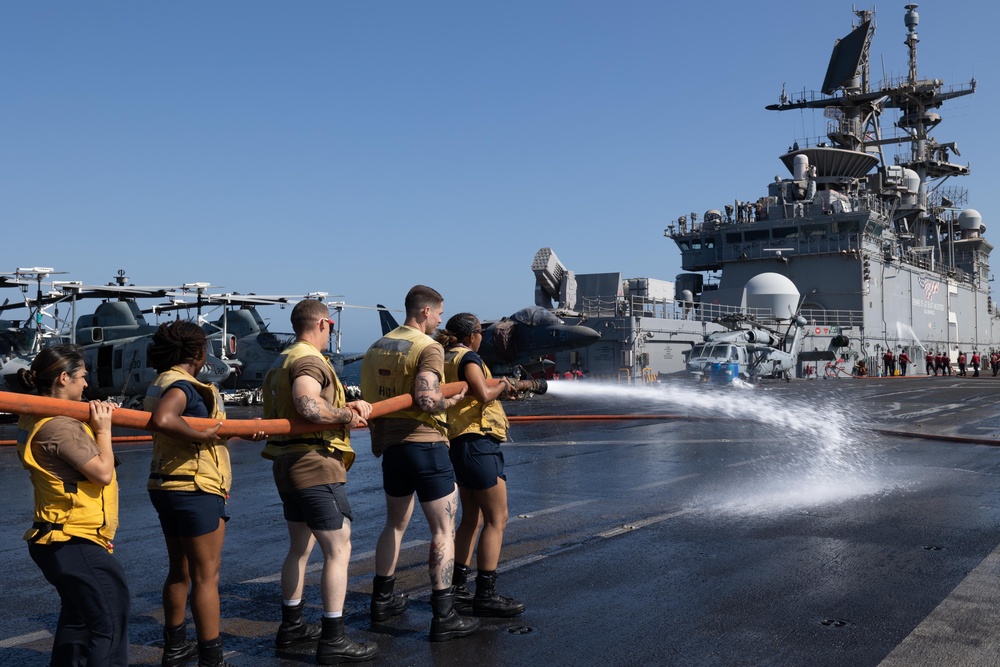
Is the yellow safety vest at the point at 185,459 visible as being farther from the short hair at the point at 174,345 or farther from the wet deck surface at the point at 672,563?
the wet deck surface at the point at 672,563

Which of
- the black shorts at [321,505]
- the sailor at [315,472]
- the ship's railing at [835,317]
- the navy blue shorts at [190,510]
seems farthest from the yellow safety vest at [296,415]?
the ship's railing at [835,317]

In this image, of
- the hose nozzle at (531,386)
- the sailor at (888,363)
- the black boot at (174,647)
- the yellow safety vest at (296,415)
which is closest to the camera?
the black boot at (174,647)

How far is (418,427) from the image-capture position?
5.32 meters

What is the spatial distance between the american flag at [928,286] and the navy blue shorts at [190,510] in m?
65.9

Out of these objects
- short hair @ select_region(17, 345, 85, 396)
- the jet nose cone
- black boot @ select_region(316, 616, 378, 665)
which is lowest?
black boot @ select_region(316, 616, 378, 665)

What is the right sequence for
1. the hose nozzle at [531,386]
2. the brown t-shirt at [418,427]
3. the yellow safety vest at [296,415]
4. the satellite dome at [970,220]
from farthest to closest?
1. the satellite dome at [970,220]
2. the hose nozzle at [531,386]
3. the brown t-shirt at [418,427]
4. the yellow safety vest at [296,415]

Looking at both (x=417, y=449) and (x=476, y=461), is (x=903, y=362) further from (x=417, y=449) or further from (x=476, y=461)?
(x=417, y=449)

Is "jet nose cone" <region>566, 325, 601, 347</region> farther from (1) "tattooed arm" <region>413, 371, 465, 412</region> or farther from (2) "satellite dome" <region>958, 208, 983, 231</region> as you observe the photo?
(2) "satellite dome" <region>958, 208, 983, 231</region>

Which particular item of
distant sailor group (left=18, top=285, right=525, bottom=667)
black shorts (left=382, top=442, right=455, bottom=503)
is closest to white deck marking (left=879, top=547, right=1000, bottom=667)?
distant sailor group (left=18, top=285, right=525, bottom=667)

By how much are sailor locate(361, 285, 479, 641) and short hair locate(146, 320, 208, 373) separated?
1.17 metres

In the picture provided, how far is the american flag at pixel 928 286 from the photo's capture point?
205ft

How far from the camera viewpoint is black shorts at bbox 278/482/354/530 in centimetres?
477

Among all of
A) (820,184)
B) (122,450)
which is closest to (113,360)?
(122,450)

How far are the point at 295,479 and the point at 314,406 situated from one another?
48 cm
